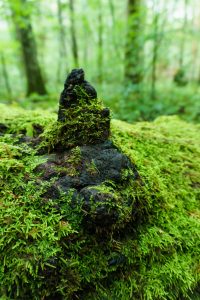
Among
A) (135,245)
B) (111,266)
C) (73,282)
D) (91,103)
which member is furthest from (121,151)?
(73,282)

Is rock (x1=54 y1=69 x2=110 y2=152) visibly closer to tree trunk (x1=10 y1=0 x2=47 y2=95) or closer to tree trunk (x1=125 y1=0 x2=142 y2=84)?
tree trunk (x1=125 y1=0 x2=142 y2=84)

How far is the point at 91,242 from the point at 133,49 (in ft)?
25.3

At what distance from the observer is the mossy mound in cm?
135

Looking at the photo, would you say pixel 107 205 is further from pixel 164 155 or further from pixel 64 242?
pixel 164 155

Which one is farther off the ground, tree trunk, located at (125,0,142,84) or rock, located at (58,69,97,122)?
tree trunk, located at (125,0,142,84)

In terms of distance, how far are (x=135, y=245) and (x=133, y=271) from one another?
5.9 inches

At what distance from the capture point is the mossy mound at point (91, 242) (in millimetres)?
1353

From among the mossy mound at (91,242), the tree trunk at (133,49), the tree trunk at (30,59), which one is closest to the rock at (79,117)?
the mossy mound at (91,242)

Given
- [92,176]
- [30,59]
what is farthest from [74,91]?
[30,59]

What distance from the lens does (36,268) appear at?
1308 millimetres

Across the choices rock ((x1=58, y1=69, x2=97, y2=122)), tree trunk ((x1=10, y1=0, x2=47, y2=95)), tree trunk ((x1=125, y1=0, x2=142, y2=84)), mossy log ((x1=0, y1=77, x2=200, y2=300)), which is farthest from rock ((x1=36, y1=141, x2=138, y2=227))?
tree trunk ((x1=10, y1=0, x2=47, y2=95))

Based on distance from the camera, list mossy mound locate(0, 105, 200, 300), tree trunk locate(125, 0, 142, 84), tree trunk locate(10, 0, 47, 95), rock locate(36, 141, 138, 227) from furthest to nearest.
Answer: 1. tree trunk locate(10, 0, 47, 95)
2. tree trunk locate(125, 0, 142, 84)
3. rock locate(36, 141, 138, 227)
4. mossy mound locate(0, 105, 200, 300)

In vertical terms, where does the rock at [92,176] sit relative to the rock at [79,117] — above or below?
below

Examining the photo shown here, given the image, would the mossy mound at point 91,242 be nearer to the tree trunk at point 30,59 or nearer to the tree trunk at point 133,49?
the tree trunk at point 133,49
